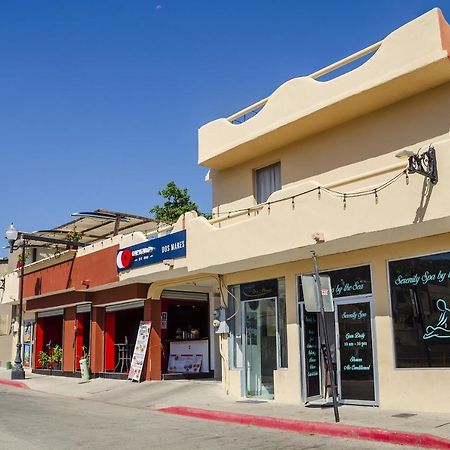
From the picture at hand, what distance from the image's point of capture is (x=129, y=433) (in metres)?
10.5

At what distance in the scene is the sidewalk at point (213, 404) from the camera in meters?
10.3

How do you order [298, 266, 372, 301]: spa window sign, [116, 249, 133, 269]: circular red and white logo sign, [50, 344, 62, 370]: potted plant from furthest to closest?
[50, 344, 62, 370]: potted plant < [116, 249, 133, 269]: circular red and white logo sign < [298, 266, 372, 301]: spa window sign

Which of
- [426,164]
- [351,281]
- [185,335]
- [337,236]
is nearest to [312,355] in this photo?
[351,281]

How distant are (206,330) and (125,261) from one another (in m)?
4.27

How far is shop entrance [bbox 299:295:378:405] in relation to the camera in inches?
508

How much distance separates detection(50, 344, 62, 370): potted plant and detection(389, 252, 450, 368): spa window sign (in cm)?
1710

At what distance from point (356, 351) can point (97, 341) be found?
12.5m

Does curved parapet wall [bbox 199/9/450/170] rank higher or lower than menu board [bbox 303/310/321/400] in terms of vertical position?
higher

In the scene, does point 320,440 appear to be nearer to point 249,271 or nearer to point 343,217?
point 343,217

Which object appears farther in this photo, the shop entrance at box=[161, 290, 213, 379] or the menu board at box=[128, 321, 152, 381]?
the shop entrance at box=[161, 290, 213, 379]

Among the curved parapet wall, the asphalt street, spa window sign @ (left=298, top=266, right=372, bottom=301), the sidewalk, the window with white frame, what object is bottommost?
the asphalt street

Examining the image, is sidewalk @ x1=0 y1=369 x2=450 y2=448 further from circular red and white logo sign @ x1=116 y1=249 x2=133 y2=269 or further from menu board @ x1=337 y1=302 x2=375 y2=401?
circular red and white logo sign @ x1=116 y1=249 x2=133 y2=269

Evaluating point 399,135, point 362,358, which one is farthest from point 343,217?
point 362,358

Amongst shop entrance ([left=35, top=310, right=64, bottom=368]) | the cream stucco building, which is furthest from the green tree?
the cream stucco building
